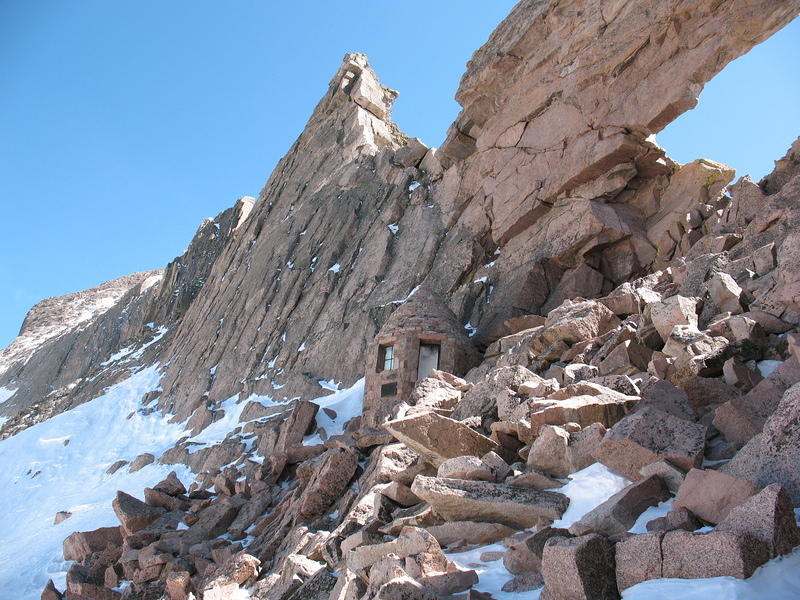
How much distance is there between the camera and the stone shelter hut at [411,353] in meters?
19.3

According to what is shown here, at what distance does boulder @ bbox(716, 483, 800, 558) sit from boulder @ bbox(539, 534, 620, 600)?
902 millimetres

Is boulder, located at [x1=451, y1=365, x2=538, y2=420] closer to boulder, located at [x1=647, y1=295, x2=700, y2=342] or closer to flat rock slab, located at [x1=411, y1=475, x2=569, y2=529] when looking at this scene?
boulder, located at [x1=647, y1=295, x2=700, y2=342]

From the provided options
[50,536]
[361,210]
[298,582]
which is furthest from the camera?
[361,210]

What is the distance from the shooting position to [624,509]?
232 inches

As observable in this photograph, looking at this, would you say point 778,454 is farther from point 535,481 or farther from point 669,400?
point 535,481

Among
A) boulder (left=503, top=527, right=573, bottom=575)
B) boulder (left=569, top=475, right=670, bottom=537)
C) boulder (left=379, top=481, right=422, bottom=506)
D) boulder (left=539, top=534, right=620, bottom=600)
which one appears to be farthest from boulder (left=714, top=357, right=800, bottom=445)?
boulder (left=379, top=481, right=422, bottom=506)

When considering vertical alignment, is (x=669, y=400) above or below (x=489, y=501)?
above

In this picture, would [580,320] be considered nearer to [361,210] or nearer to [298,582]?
[298,582]

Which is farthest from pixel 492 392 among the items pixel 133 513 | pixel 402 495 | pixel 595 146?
pixel 595 146

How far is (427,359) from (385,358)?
4.54 feet

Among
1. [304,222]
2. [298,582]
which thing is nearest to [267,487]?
[298,582]

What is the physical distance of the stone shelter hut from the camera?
19344 millimetres

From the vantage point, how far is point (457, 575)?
6.07 m

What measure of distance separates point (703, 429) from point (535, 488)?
6.64 ft
